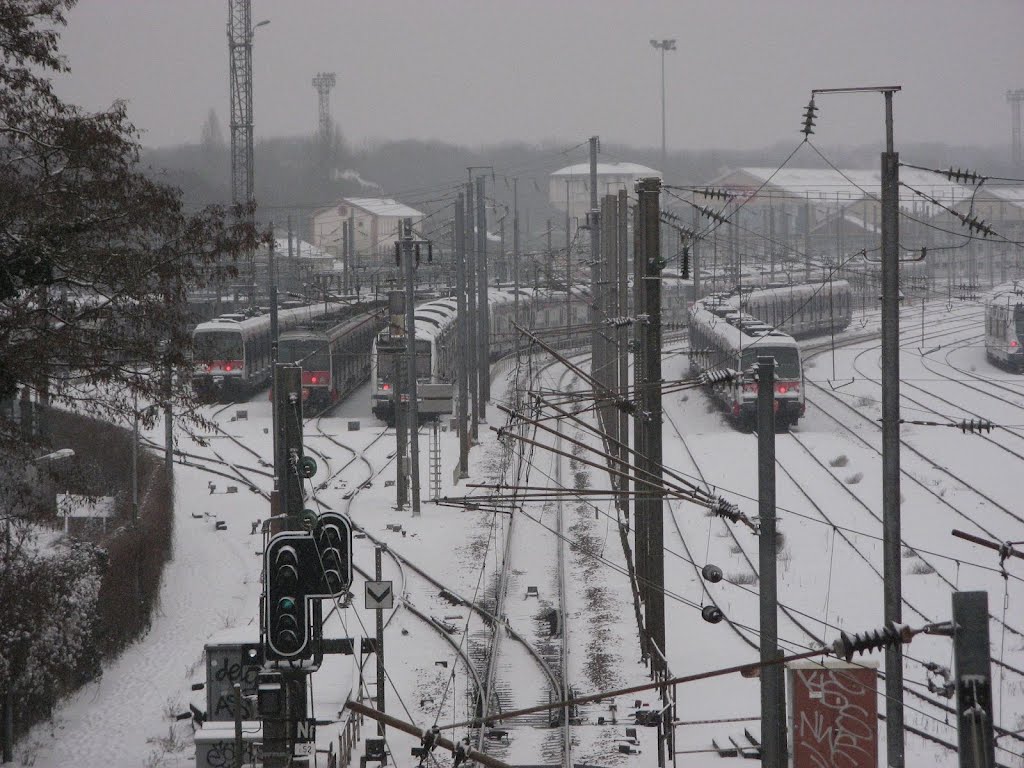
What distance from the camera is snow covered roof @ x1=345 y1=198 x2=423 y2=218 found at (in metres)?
90.4

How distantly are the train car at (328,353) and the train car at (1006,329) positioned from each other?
17706 millimetres

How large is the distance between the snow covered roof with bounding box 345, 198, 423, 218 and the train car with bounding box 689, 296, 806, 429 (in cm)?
5773

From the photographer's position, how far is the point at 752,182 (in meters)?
87.9

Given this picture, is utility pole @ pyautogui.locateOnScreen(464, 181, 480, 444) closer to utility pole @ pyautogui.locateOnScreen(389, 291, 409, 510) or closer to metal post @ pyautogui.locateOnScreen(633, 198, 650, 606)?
utility pole @ pyautogui.locateOnScreen(389, 291, 409, 510)

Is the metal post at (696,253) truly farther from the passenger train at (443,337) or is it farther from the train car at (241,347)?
the train car at (241,347)

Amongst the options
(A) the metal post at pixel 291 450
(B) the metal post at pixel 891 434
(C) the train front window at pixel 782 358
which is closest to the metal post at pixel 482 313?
(C) the train front window at pixel 782 358

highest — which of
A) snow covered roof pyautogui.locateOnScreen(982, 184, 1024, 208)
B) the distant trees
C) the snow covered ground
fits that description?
snow covered roof pyautogui.locateOnScreen(982, 184, 1024, 208)

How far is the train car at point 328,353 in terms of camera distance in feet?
110

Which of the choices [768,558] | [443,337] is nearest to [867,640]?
[768,558]

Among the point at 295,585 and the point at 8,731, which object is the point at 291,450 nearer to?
the point at 295,585

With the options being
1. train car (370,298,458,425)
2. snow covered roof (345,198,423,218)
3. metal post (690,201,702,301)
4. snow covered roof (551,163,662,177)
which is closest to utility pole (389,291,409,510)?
metal post (690,201,702,301)

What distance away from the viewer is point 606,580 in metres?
17.9

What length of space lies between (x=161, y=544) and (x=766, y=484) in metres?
12.4

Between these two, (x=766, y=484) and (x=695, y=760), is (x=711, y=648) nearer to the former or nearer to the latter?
(x=695, y=760)
